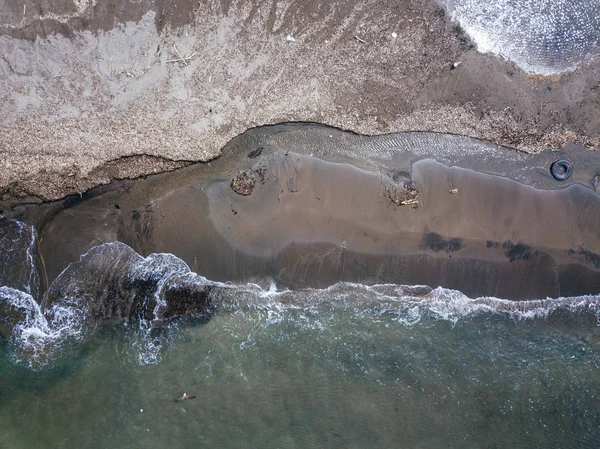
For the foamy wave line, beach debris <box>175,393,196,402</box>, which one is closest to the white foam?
the foamy wave line

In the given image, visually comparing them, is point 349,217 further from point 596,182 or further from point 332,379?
point 596,182

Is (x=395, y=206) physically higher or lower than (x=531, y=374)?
higher

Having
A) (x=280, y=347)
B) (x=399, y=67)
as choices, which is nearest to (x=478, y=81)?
(x=399, y=67)

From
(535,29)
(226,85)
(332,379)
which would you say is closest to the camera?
(226,85)

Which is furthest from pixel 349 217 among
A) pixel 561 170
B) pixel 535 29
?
pixel 535 29

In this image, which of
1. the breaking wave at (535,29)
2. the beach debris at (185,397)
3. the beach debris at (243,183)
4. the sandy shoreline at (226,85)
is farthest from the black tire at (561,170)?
the beach debris at (185,397)

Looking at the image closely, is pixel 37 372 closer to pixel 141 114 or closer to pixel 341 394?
pixel 141 114

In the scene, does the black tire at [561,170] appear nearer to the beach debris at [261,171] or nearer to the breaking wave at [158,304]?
the breaking wave at [158,304]
